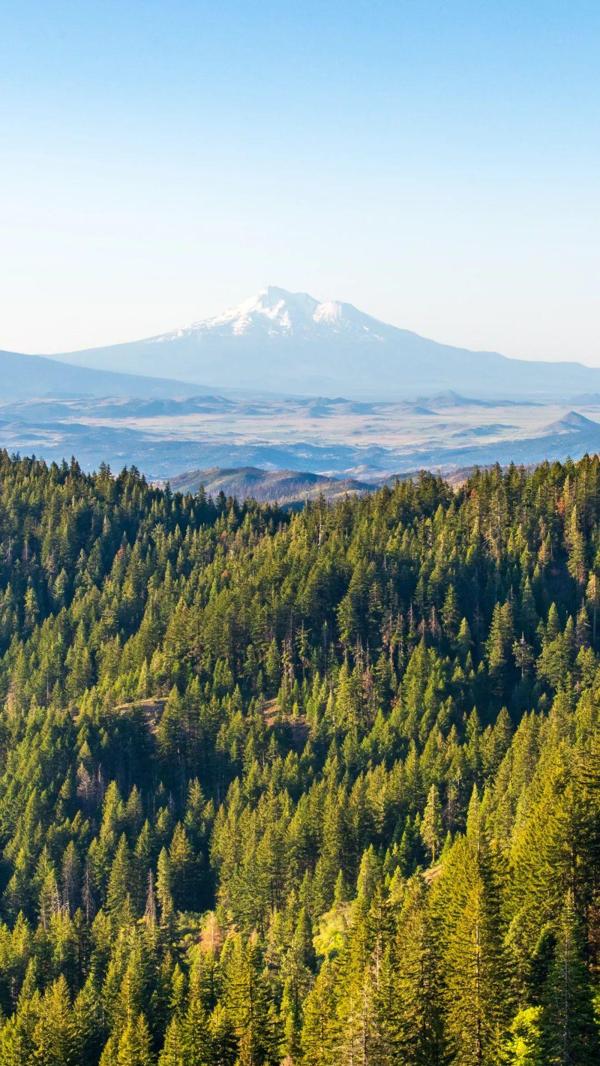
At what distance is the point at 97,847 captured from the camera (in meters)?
Result: 143

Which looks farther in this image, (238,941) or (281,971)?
(238,941)

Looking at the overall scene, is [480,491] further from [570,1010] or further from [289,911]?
[570,1010]

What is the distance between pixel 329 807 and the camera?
128 m

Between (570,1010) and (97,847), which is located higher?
(570,1010)

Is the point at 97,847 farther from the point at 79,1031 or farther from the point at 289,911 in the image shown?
the point at 79,1031

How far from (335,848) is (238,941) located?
24.3m

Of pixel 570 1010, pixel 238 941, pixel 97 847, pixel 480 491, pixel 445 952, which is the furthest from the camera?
pixel 480 491

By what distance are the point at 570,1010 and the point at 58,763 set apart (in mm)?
109891

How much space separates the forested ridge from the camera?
66.8 metres

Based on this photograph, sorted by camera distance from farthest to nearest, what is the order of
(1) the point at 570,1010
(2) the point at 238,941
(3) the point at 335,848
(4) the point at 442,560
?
1. (4) the point at 442,560
2. (3) the point at 335,848
3. (2) the point at 238,941
4. (1) the point at 570,1010

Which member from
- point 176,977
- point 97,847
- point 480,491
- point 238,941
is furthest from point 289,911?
point 480,491

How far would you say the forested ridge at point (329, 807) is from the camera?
6681cm

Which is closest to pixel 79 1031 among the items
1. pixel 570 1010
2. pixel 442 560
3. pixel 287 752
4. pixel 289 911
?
pixel 289 911

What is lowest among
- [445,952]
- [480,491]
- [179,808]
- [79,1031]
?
[179,808]
